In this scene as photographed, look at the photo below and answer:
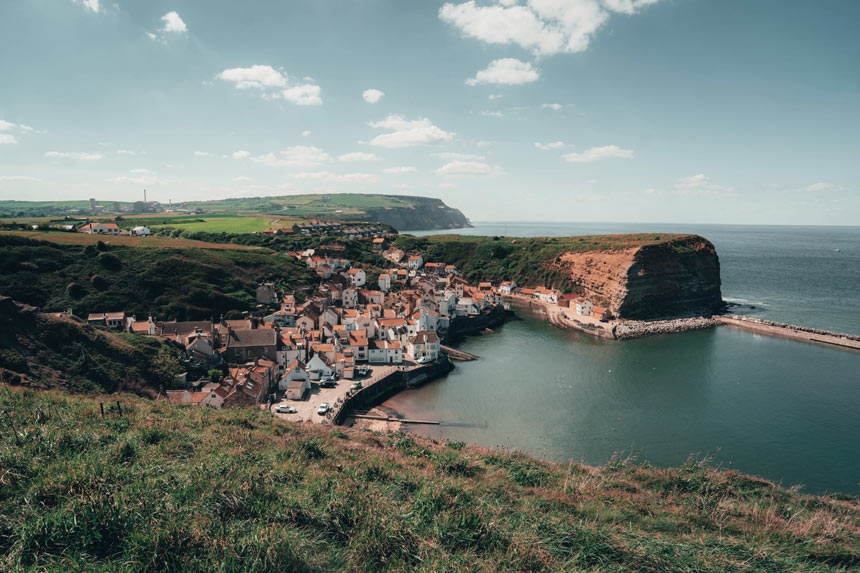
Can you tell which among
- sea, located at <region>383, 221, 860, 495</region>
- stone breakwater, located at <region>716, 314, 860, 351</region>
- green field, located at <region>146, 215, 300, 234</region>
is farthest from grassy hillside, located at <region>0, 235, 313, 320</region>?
stone breakwater, located at <region>716, 314, 860, 351</region>

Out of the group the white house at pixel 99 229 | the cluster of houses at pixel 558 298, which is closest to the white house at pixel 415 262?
the cluster of houses at pixel 558 298

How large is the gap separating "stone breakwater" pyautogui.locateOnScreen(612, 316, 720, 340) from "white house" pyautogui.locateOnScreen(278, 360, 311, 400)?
44263mm

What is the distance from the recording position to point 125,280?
50.4m

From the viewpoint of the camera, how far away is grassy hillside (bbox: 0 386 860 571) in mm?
5828

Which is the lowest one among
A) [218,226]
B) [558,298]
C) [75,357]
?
[75,357]

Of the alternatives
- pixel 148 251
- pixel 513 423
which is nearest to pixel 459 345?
pixel 513 423

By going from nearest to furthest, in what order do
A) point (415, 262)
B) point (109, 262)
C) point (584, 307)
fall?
point (109, 262)
point (584, 307)
point (415, 262)

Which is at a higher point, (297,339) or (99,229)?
(99,229)

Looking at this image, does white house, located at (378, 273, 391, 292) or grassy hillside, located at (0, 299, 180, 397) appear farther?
white house, located at (378, 273, 391, 292)

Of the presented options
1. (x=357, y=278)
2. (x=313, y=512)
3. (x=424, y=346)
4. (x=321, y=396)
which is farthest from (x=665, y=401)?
(x=357, y=278)

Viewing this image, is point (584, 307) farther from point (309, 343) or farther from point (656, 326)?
point (309, 343)

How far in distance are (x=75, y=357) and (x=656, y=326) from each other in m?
67.8

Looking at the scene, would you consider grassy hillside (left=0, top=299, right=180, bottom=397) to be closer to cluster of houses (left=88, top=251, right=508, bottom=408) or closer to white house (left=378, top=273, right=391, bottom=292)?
cluster of houses (left=88, top=251, right=508, bottom=408)

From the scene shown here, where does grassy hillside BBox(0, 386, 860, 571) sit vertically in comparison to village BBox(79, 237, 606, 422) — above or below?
above
